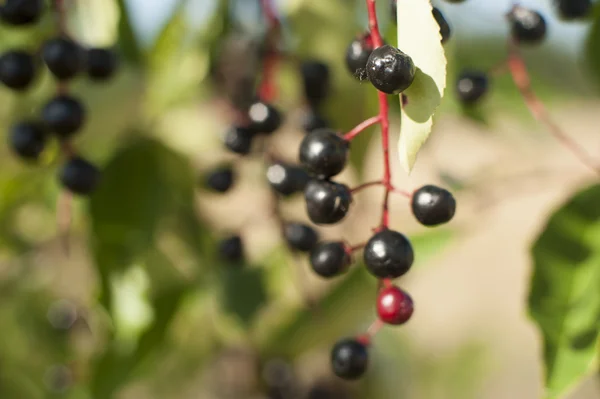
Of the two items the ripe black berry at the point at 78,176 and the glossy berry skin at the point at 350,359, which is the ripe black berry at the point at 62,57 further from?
the glossy berry skin at the point at 350,359

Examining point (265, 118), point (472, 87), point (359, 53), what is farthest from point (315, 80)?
point (359, 53)

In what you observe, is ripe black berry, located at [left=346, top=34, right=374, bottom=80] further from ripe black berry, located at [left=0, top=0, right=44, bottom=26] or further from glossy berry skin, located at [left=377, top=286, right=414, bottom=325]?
ripe black berry, located at [left=0, top=0, right=44, bottom=26]

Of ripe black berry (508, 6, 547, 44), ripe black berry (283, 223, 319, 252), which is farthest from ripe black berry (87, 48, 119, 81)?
ripe black berry (508, 6, 547, 44)

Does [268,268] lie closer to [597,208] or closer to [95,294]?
[95,294]

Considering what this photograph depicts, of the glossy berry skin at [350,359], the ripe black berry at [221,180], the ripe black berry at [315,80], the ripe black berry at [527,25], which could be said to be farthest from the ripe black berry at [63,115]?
the ripe black berry at [527,25]

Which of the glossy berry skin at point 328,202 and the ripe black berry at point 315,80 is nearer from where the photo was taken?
the glossy berry skin at point 328,202

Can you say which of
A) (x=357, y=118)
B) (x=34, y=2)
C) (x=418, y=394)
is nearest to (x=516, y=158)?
(x=357, y=118)
